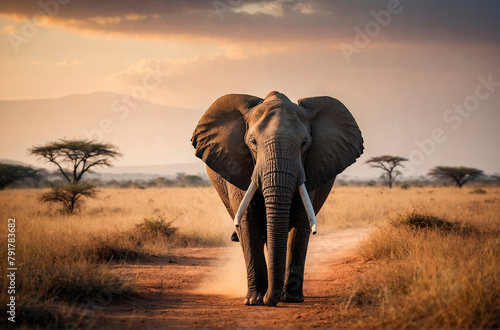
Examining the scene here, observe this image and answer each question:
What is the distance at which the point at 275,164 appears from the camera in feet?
23.8

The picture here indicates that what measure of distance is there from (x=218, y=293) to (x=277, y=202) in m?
2.90

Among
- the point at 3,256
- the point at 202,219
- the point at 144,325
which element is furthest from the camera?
the point at 202,219

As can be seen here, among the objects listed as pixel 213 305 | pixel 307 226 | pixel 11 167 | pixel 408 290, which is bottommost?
pixel 213 305

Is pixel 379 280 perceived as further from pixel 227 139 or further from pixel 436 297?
pixel 227 139

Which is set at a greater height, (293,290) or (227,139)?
(227,139)

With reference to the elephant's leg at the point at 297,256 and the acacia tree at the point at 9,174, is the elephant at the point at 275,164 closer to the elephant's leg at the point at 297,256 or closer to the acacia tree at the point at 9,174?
the elephant's leg at the point at 297,256

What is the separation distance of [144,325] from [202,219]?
48.6 ft

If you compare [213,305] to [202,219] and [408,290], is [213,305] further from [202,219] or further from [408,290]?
[202,219]

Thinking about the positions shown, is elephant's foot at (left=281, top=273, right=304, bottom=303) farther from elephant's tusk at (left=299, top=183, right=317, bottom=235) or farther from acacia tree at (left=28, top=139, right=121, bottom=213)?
acacia tree at (left=28, top=139, right=121, bottom=213)

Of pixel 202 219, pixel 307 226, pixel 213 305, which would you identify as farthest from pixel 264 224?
pixel 202 219

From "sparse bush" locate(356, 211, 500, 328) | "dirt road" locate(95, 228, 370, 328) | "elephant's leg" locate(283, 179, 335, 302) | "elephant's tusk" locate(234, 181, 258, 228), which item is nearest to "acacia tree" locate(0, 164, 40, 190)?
"dirt road" locate(95, 228, 370, 328)

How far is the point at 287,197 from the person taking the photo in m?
7.29

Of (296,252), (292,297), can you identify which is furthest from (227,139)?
(292,297)

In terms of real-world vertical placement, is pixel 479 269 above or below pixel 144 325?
above
